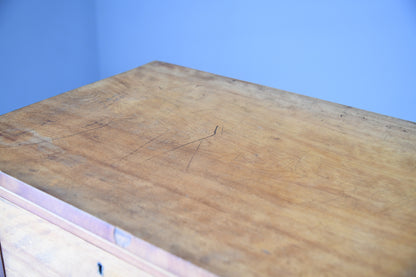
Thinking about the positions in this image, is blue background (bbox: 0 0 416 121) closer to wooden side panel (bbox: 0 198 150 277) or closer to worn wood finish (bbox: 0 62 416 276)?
worn wood finish (bbox: 0 62 416 276)

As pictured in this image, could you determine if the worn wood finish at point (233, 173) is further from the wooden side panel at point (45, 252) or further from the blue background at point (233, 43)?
the blue background at point (233, 43)

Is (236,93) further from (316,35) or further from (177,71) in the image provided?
(316,35)

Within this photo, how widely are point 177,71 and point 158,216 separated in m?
0.66

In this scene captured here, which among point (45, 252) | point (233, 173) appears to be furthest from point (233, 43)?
point (45, 252)

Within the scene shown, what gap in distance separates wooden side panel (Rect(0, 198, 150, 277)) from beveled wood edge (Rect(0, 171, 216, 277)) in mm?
17

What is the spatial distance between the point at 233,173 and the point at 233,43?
4.38 feet

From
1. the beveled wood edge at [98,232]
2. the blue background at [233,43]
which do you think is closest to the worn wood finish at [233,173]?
the beveled wood edge at [98,232]

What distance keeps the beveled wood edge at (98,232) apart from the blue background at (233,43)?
55.7 inches

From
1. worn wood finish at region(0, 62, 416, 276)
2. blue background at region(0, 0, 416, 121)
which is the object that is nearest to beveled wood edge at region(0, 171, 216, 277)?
worn wood finish at region(0, 62, 416, 276)

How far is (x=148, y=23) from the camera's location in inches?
82.2

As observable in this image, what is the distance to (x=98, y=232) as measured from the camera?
521 millimetres

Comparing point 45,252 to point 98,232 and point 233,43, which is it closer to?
point 98,232

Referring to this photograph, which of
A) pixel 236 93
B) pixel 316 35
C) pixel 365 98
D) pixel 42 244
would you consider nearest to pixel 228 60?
pixel 316 35

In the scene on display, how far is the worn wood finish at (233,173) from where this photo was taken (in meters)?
0.49
